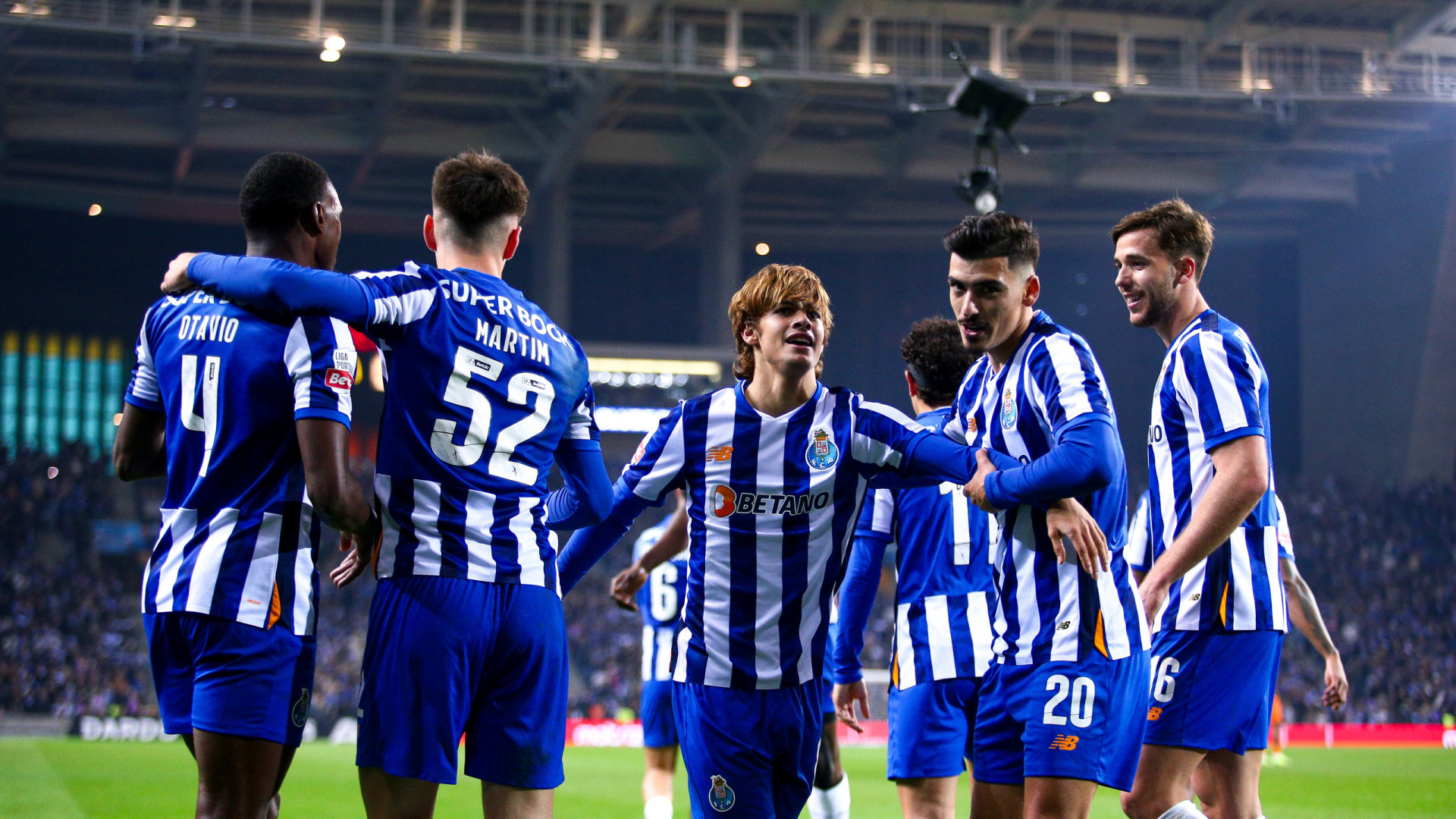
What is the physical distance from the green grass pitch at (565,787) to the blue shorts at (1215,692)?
199 inches

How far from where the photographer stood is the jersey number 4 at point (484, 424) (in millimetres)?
3055

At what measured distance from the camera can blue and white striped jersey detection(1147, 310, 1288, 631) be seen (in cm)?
373

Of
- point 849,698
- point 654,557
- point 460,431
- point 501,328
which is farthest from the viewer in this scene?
point 849,698

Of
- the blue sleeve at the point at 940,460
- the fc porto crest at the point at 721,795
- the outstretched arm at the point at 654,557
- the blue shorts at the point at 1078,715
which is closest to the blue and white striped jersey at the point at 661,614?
the outstretched arm at the point at 654,557

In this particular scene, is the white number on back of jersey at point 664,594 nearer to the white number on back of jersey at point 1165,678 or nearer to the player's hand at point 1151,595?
the white number on back of jersey at point 1165,678

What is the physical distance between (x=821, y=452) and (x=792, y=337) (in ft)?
1.11

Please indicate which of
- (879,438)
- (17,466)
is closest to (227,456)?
(879,438)

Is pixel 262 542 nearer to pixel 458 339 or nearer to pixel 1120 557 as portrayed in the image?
pixel 458 339

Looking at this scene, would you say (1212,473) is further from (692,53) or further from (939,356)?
(692,53)

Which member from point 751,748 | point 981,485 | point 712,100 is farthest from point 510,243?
point 712,100

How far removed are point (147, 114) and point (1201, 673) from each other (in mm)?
27698

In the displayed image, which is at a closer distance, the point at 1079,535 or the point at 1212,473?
the point at 1079,535

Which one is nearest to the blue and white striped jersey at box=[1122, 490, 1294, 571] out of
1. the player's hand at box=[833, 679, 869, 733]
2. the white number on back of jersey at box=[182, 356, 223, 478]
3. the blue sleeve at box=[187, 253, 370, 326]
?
the player's hand at box=[833, 679, 869, 733]

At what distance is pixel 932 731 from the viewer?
4434mm
